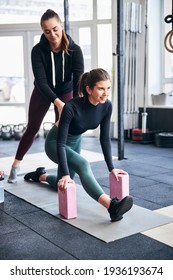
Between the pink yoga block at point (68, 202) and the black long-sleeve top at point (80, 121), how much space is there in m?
0.09

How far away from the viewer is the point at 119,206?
1938mm

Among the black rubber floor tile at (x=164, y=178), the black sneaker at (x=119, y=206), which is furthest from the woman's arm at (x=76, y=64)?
the black rubber floor tile at (x=164, y=178)

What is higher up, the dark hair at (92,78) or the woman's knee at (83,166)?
the dark hair at (92,78)

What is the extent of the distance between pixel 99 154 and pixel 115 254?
2.46 metres

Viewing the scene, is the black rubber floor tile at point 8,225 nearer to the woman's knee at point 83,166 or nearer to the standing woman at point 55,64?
the woman's knee at point 83,166

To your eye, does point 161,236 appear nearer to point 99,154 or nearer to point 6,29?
point 99,154

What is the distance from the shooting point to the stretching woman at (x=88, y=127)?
198 cm

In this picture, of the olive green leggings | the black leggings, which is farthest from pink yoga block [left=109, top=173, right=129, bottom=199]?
the black leggings

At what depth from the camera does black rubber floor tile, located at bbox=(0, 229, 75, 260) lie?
5.39 ft

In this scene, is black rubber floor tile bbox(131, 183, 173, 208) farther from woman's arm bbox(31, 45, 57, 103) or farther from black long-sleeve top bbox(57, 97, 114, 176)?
woman's arm bbox(31, 45, 57, 103)

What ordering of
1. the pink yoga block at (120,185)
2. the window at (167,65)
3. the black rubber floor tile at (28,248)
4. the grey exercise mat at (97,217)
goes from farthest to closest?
the window at (167,65) → the pink yoga block at (120,185) → the grey exercise mat at (97,217) → the black rubber floor tile at (28,248)

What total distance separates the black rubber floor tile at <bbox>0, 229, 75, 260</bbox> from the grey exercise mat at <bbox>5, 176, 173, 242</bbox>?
0.23 metres

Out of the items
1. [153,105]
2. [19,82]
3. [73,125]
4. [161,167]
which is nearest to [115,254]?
[73,125]

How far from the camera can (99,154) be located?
4.08m
